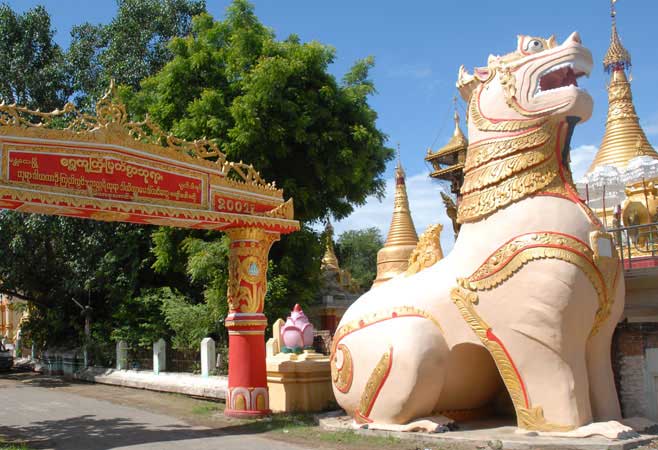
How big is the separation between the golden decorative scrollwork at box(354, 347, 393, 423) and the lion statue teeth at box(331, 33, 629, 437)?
2 cm

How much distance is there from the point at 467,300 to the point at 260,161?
378 inches

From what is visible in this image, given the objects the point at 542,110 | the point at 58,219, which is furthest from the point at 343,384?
the point at 58,219

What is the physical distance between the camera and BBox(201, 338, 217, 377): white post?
1459 centimetres

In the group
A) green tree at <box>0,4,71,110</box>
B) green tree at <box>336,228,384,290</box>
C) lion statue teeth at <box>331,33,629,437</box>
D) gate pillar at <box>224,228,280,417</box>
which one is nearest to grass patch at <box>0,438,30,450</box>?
gate pillar at <box>224,228,280,417</box>

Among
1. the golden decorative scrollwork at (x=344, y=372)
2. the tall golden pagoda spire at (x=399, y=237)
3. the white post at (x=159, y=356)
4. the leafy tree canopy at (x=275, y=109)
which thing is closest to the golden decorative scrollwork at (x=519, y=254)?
the golden decorative scrollwork at (x=344, y=372)

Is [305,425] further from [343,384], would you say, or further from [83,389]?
[83,389]

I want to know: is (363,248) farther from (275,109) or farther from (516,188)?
(516,188)

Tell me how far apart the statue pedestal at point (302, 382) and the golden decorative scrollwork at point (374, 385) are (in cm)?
223

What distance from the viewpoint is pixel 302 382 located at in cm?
1047

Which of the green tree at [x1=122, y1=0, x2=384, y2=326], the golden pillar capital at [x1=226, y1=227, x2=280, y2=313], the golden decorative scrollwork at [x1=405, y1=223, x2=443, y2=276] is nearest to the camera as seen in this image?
the golden decorative scrollwork at [x1=405, y1=223, x2=443, y2=276]

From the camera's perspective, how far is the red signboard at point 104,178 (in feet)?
26.6

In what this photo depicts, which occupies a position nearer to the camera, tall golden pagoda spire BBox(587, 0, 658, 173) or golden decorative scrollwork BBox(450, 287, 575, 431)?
golden decorative scrollwork BBox(450, 287, 575, 431)

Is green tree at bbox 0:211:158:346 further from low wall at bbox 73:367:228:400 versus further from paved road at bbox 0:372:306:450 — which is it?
paved road at bbox 0:372:306:450

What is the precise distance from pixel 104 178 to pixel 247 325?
321 centimetres
